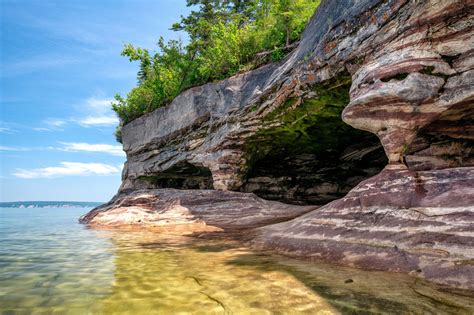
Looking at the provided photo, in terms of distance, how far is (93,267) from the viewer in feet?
16.9

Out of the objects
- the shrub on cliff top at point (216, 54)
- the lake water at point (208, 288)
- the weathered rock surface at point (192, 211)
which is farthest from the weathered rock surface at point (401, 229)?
the shrub on cliff top at point (216, 54)

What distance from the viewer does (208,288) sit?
12.4 feet

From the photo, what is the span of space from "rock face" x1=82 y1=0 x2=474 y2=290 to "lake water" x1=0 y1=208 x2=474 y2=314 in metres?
0.80

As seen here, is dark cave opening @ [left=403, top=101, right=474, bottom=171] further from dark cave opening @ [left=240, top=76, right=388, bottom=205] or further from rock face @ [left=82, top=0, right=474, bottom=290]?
dark cave opening @ [left=240, top=76, right=388, bottom=205]

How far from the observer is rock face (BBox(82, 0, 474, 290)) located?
16.5 feet

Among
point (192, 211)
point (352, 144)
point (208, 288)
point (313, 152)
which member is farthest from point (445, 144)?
point (192, 211)

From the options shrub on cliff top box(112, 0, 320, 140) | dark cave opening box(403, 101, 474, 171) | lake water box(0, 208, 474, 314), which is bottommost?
lake water box(0, 208, 474, 314)

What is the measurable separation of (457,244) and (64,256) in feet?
25.0

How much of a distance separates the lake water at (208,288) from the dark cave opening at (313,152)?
21.9 feet

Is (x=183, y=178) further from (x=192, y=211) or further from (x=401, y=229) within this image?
(x=401, y=229)

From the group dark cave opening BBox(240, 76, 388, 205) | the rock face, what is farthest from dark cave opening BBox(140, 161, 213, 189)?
dark cave opening BBox(240, 76, 388, 205)

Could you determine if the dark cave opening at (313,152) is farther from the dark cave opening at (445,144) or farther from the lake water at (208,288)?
the lake water at (208,288)

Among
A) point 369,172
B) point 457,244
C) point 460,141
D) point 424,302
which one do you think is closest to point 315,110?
point 460,141

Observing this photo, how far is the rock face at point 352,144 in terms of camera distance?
504cm
